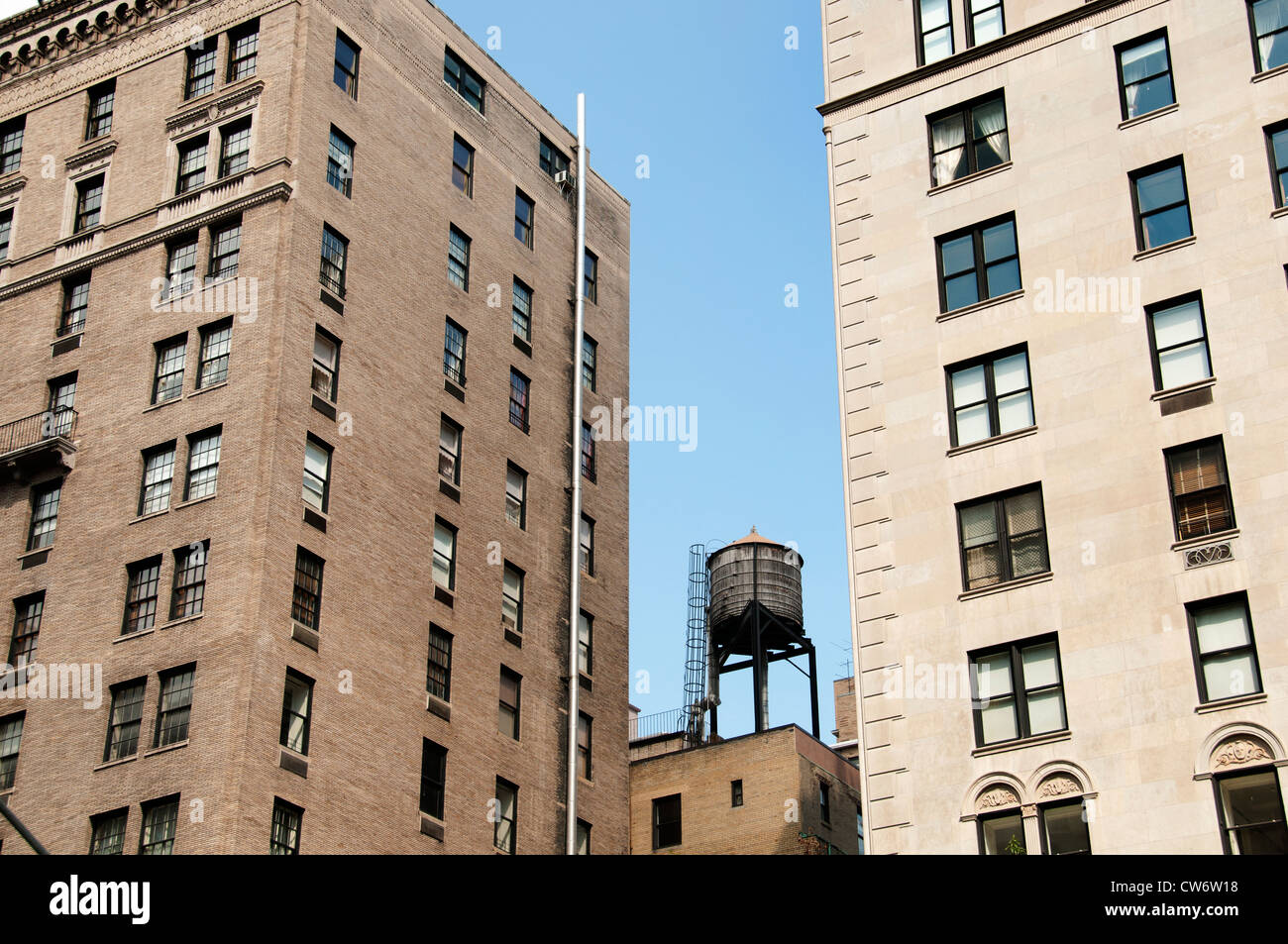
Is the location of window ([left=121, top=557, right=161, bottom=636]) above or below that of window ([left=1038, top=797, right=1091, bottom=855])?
above

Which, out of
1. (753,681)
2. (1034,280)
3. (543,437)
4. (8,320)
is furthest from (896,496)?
(753,681)

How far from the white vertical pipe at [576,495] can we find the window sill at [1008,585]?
80.0 feet

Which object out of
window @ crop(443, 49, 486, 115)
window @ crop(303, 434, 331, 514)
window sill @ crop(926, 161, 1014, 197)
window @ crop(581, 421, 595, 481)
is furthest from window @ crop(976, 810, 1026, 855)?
window @ crop(443, 49, 486, 115)

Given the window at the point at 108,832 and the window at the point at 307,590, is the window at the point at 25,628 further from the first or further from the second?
the window at the point at 307,590

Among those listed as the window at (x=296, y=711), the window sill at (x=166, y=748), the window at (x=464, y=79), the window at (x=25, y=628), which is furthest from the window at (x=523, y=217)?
the window sill at (x=166, y=748)

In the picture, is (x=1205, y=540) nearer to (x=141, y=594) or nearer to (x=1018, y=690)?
(x=1018, y=690)

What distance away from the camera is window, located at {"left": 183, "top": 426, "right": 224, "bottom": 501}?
155ft

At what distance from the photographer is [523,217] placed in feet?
207

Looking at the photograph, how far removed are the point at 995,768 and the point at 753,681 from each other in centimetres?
4446

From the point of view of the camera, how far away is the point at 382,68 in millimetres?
57000

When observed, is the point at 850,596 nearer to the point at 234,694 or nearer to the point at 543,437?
Result: the point at 234,694

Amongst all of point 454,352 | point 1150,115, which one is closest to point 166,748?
point 454,352

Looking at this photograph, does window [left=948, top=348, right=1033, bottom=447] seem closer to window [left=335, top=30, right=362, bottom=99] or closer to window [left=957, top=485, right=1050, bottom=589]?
window [left=957, top=485, right=1050, bottom=589]

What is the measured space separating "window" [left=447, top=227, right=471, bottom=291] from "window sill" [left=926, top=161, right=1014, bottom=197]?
24.3m
